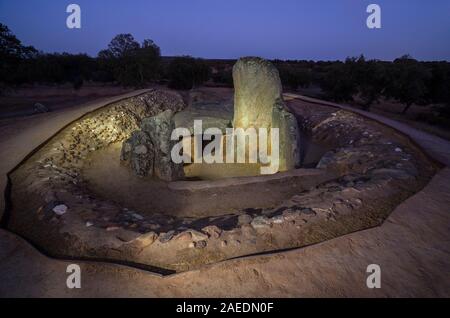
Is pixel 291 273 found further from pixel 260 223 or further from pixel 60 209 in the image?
pixel 60 209

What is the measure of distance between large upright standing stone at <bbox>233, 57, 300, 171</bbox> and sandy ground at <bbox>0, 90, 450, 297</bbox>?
5024 millimetres

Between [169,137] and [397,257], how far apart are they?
697 centimetres

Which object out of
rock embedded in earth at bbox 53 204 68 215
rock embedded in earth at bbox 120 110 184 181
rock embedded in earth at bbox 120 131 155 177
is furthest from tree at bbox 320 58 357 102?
rock embedded in earth at bbox 53 204 68 215

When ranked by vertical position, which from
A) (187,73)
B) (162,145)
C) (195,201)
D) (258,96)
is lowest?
(195,201)

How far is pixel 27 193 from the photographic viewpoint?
6.21m

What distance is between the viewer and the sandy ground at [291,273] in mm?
3246

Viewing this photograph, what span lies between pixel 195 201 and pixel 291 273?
3589mm

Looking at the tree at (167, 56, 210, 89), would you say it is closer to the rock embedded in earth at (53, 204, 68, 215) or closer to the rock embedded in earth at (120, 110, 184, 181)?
the rock embedded in earth at (120, 110, 184, 181)

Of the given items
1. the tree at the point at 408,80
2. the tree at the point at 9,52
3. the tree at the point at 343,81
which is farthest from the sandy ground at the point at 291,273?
the tree at the point at 343,81

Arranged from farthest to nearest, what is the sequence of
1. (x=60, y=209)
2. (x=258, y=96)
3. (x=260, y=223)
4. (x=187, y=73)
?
(x=187, y=73), (x=258, y=96), (x=60, y=209), (x=260, y=223)

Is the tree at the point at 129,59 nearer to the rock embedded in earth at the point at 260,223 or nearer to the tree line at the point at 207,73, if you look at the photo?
the tree line at the point at 207,73

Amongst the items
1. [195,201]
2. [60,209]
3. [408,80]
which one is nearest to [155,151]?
[195,201]

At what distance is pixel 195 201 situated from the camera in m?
6.68
